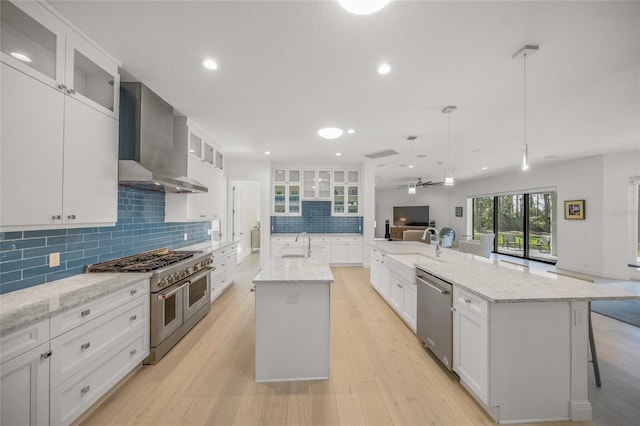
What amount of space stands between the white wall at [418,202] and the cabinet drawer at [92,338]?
11.0 metres

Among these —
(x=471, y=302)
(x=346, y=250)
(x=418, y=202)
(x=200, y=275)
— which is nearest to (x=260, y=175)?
(x=346, y=250)

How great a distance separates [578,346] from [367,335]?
5.83 ft

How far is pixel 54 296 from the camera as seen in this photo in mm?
1579

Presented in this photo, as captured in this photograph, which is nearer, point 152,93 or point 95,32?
point 95,32

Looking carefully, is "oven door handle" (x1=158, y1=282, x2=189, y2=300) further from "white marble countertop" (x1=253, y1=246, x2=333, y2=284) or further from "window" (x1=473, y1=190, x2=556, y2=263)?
"window" (x1=473, y1=190, x2=556, y2=263)

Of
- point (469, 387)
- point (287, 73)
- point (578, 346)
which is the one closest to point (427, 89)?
point (287, 73)

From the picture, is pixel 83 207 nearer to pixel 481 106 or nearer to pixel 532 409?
pixel 532 409

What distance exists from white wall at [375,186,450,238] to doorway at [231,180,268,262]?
6.35m

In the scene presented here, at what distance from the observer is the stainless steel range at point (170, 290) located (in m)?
2.27

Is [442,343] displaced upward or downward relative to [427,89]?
downward

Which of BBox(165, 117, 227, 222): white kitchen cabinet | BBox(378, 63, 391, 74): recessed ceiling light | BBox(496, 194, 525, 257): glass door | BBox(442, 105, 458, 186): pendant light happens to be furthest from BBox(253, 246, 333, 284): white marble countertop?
BBox(496, 194, 525, 257): glass door

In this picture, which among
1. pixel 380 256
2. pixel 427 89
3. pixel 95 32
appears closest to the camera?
pixel 95 32

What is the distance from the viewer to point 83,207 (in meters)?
1.87

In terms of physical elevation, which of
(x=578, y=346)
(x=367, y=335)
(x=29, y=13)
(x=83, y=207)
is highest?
(x=29, y=13)
